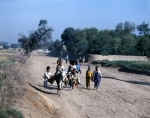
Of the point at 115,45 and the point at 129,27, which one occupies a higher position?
the point at 129,27

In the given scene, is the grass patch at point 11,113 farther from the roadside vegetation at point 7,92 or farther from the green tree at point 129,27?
the green tree at point 129,27

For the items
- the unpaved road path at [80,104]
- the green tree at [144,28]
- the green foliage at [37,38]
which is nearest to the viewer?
the unpaved road path at [80,104]

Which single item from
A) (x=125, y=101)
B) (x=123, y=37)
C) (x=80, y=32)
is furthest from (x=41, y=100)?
(x=80, y=32)

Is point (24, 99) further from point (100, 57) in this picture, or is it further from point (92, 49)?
point (92, 49)

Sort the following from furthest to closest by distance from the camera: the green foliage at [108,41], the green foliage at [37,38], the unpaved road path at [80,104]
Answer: the green foliage at [108,41], the green foliage at [37,38], the unpaved road path at [80,104]

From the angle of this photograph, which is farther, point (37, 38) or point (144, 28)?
point (144, 28)

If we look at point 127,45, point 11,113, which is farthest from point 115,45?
point 11,113

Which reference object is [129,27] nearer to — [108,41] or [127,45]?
[127,45]

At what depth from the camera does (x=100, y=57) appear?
209ft

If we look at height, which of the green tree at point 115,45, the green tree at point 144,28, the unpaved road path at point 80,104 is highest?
the green tree at point 144,28

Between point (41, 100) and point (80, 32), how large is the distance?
8887 cm

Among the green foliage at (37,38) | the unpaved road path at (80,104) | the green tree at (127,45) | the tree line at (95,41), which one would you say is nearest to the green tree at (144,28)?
the tree line at (95,41)

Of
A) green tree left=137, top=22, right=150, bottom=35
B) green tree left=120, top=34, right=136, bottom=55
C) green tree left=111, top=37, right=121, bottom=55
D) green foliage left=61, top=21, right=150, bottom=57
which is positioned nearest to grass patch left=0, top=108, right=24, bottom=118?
green foliage left=61, top=21, right=150, bottom=57

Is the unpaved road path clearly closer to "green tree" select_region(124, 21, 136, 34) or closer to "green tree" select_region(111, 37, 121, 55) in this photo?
"green tree" select_region(111, 37, 121, 55)
